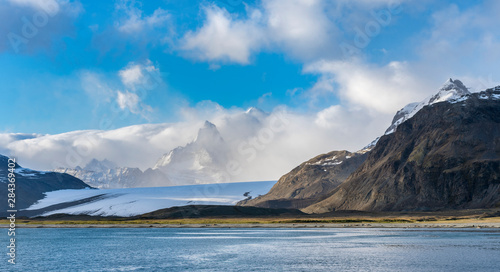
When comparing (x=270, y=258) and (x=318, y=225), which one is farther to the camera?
(x=318, y=225)

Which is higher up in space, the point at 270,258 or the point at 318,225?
the point at 318,225

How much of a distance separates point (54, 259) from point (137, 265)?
53.1 feet

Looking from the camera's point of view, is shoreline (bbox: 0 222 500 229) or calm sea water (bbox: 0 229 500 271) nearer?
calm sea water (bbox: 0 229 500 271)

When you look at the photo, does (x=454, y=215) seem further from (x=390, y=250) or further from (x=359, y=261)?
(x=359, y=261)

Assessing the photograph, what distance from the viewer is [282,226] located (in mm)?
170375

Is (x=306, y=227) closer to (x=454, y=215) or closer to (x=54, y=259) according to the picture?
(x=454, y=215)

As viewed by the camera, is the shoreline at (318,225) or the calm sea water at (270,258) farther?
the shoreline at (318,225)

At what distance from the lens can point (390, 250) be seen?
3118 inches

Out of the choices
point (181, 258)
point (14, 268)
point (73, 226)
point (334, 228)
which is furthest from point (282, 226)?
point (14, 268)

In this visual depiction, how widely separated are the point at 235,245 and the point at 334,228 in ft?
236

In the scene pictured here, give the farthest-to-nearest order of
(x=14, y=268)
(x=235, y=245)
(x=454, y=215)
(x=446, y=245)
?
(x=454, y=215) → (x=235, y=245) → (x=446, y=245) → (x=14, y=268)

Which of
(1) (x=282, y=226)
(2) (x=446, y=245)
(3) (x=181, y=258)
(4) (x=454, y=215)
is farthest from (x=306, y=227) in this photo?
(3) (x=181, y=258)

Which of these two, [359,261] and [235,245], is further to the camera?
[235,245]

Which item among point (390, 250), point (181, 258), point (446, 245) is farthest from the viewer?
point (446, 245)
